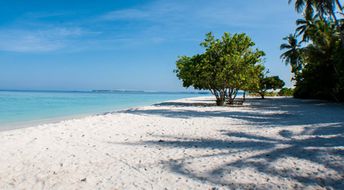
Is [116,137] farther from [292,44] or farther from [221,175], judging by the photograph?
[292,44]

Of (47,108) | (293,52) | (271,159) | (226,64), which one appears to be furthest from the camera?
(293,52)

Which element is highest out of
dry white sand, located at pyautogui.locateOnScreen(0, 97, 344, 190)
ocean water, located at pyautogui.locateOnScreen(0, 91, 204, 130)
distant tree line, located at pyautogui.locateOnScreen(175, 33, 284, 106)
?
distant tree line, located at pyautogui.locateOnScreen(175, 33, 284, 106)

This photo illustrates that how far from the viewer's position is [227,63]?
18.7m

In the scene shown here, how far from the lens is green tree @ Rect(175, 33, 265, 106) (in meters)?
18.7

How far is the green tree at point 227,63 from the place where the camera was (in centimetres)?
1869

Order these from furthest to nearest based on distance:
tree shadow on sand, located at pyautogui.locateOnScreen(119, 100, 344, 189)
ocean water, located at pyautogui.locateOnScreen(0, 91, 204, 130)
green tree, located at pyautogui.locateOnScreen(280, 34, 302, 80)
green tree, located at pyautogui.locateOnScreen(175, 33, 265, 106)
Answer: green tree, located at pyautogui.locateOnScreen(280, 34, 302, 80) → green tree, located at pyautogui.locateOnScreen(175, 33, 265, 106) → ocean water, located at pyautogui.locateOnScreen(0, 91, 204, 130) → tree shadow on sand, located at pyautogui.locateOnScreen(119, 100, 344, 189)

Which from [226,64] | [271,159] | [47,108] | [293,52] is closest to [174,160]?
[271,159]

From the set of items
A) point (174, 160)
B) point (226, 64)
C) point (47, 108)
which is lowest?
point (47, 108)

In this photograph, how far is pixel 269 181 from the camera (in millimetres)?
3873

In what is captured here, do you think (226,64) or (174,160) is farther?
(226,64)

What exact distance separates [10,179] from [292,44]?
4323 centimetres

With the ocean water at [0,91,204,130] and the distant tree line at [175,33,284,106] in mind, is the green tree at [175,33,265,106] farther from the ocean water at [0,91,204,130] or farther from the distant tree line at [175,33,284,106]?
the ocean water at [0,91,204,130]

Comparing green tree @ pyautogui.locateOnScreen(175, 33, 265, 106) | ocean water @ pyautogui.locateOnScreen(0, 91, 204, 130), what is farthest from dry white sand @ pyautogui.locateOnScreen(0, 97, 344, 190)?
green tree @ pyautogui.locateOnScreen(175, 33, 265, 106)

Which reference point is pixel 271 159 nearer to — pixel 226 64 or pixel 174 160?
pixel 174 160
